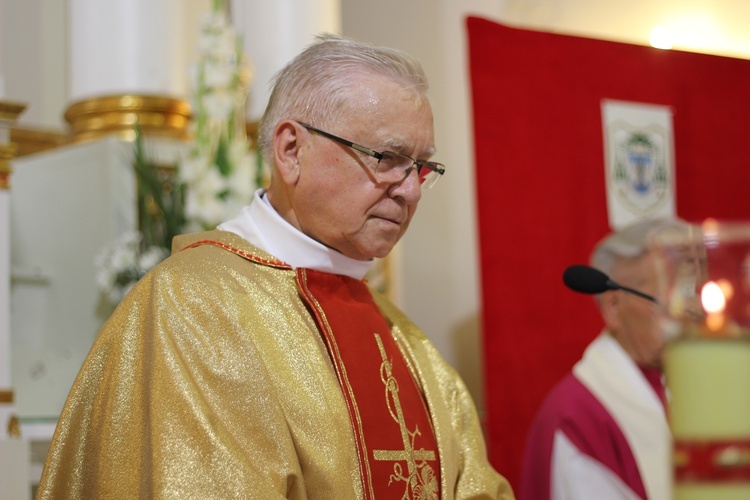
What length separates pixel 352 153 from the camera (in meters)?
2.45

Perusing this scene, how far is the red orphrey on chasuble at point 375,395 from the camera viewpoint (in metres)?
2.36

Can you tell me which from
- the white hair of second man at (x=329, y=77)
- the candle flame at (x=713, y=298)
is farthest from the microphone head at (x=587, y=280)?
the candle flame at (x=713, y=298)

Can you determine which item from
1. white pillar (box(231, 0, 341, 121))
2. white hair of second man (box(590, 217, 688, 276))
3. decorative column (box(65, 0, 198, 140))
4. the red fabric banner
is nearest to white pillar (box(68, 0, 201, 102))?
decorative column (box(65, 0, 198, 140))

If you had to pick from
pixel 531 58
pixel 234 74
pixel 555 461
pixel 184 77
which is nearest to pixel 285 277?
pixel 555 461

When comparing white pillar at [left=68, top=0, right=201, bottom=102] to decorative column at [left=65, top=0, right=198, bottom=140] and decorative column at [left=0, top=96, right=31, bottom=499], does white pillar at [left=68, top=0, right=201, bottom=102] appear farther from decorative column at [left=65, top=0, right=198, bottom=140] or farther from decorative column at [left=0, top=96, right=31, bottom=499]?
decorative column at [left=0, top=96, right=31, bottom=499]

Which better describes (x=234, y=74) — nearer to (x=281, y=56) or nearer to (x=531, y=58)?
(x=281, y=56)

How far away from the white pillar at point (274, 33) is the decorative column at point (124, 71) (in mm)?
470

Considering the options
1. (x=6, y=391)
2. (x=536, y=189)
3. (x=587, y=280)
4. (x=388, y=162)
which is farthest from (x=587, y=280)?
(x=536, y=189)

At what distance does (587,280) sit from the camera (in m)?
2.51

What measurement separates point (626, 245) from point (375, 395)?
1.91m

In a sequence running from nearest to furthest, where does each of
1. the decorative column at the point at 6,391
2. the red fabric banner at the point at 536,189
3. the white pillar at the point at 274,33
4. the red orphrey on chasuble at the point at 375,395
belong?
1. the red orphrey on chasuble at the point at 375,395
2. the decorative column at the point at 6,391
3. the white pillar at the point at 274,33
4. the red fabric banner at the point at 536,189

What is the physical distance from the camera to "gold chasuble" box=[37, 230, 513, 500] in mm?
2074

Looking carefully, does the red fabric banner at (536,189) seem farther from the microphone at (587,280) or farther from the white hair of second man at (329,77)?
the white hair of second man at (329,77)

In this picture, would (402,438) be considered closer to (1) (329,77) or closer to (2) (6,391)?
(1) (329,77)
